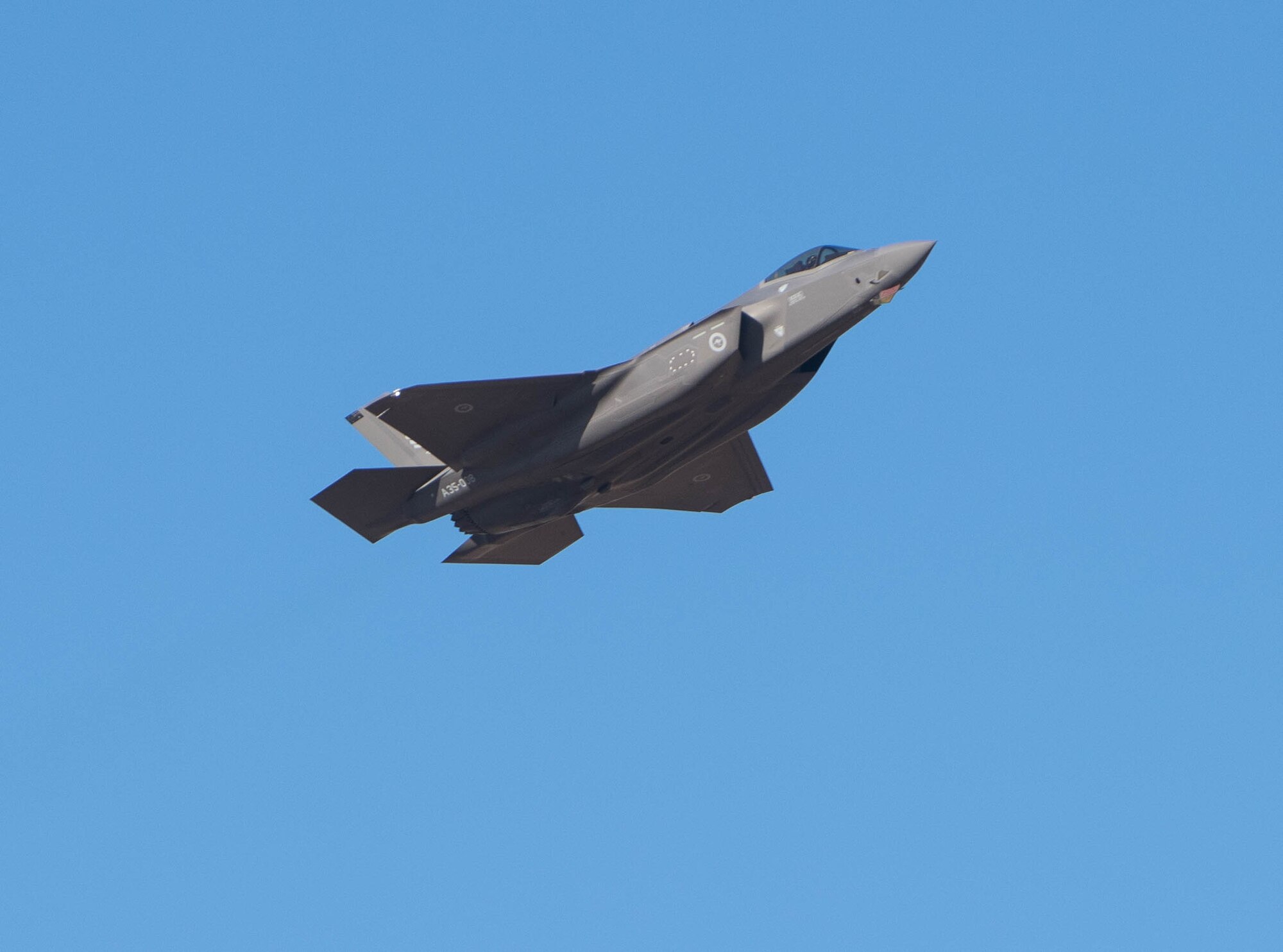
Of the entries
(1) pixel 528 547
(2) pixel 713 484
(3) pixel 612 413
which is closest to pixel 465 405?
(3) pixel 612 413

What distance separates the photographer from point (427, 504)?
35844 millimetres

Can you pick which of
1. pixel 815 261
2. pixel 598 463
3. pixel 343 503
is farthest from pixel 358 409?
pixel 815 261

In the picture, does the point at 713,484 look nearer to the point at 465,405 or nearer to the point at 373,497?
the point at 465,405

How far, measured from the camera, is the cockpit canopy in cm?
3453

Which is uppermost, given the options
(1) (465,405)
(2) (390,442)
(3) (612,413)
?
(2) (390,442)

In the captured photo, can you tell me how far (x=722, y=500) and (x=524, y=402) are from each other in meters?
7.18

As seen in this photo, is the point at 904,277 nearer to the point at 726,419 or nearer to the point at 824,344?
the point at 824,344

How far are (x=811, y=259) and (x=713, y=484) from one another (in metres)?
6.91

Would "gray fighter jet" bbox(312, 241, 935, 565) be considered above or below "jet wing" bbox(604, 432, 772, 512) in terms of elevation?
above

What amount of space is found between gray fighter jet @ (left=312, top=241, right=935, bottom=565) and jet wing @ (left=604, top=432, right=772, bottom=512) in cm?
215

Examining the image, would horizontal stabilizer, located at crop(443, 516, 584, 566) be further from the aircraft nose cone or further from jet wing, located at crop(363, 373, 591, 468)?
the aircraft nose cone

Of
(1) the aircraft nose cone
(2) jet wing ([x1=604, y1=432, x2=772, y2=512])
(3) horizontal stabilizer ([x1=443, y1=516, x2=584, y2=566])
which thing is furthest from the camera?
(2) jet wing ([x1=604, y1=432, x2=772, y2=512])

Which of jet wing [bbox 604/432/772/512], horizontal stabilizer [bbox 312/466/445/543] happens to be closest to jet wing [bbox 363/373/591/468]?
horizontal stabilizer [bbox 312/466/445/543]

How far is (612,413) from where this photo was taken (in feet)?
111
